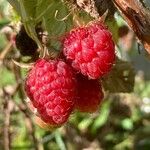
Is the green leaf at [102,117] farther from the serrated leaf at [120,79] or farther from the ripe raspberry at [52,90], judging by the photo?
the ripe raspberry at [52,90]

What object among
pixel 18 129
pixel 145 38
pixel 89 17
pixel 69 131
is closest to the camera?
pixel 145 38

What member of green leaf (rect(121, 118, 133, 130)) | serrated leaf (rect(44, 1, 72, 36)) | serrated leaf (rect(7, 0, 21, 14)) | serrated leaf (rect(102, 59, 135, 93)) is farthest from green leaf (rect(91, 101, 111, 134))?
serrated leaf (rect(7, 0, 21, 14))

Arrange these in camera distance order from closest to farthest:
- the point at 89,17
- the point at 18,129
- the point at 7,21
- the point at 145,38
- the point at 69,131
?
1. the point at 145,38
2. the point at 89,17
3. the point at 7,21
4. the point at 69,131
5. the point at 18,129

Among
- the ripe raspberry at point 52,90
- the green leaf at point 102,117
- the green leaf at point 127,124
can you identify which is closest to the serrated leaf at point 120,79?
the ripe raspberry at point 52,90

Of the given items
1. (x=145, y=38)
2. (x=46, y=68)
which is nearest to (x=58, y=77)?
(x=46, y=68)

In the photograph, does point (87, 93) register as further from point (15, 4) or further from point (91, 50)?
point (15, 4)

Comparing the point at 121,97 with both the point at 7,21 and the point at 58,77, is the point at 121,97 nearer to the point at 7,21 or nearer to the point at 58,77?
the point at 7,21

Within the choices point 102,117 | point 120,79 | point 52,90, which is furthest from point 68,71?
point 102,117

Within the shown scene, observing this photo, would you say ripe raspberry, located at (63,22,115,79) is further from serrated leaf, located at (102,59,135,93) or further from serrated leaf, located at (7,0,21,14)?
serrated leaf, located at (102,59,135,93)
